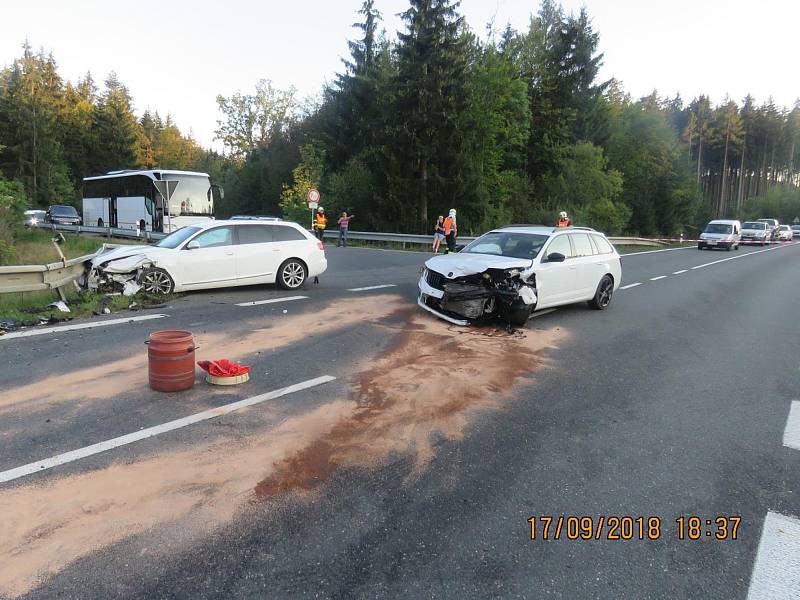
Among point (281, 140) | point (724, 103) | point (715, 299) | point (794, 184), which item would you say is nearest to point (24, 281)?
point (715, 299)

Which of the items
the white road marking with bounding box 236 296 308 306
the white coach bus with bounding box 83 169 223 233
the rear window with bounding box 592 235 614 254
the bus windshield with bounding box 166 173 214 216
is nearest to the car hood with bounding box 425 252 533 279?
the rear window with bounding box 592 235 614 254

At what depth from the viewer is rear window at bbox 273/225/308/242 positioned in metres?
12.5

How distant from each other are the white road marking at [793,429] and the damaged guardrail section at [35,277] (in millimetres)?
10538


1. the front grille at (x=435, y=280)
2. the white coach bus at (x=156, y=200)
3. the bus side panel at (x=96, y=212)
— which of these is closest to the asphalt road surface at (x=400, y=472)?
the front grille at (x=435, y=280)

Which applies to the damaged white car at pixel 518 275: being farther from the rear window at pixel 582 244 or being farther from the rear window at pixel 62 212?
the rear window at pixel 62 212

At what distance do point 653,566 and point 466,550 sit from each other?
1006mm

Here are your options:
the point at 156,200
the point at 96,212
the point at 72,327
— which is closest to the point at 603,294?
the point at 72,327

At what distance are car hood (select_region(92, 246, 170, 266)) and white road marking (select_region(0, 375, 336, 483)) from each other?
250 inches

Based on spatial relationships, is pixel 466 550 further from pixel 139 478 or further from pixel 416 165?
pixel 416 165

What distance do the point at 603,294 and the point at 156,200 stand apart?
23.2 m

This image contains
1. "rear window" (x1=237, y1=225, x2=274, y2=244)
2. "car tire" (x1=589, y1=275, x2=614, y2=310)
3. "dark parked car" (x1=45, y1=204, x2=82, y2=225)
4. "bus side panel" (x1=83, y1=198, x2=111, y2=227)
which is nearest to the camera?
"car tire" (x1=589, y1=275, x2=614, y2=310)

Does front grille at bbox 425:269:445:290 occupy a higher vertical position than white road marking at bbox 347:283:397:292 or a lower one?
higher

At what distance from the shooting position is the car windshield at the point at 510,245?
32.0 feet

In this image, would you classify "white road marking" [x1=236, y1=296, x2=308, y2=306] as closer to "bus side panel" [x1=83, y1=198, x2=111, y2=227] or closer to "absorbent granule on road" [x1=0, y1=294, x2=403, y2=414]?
"absorbent granule on road" [x1=0, y1=294, x2=403, y2=414]
